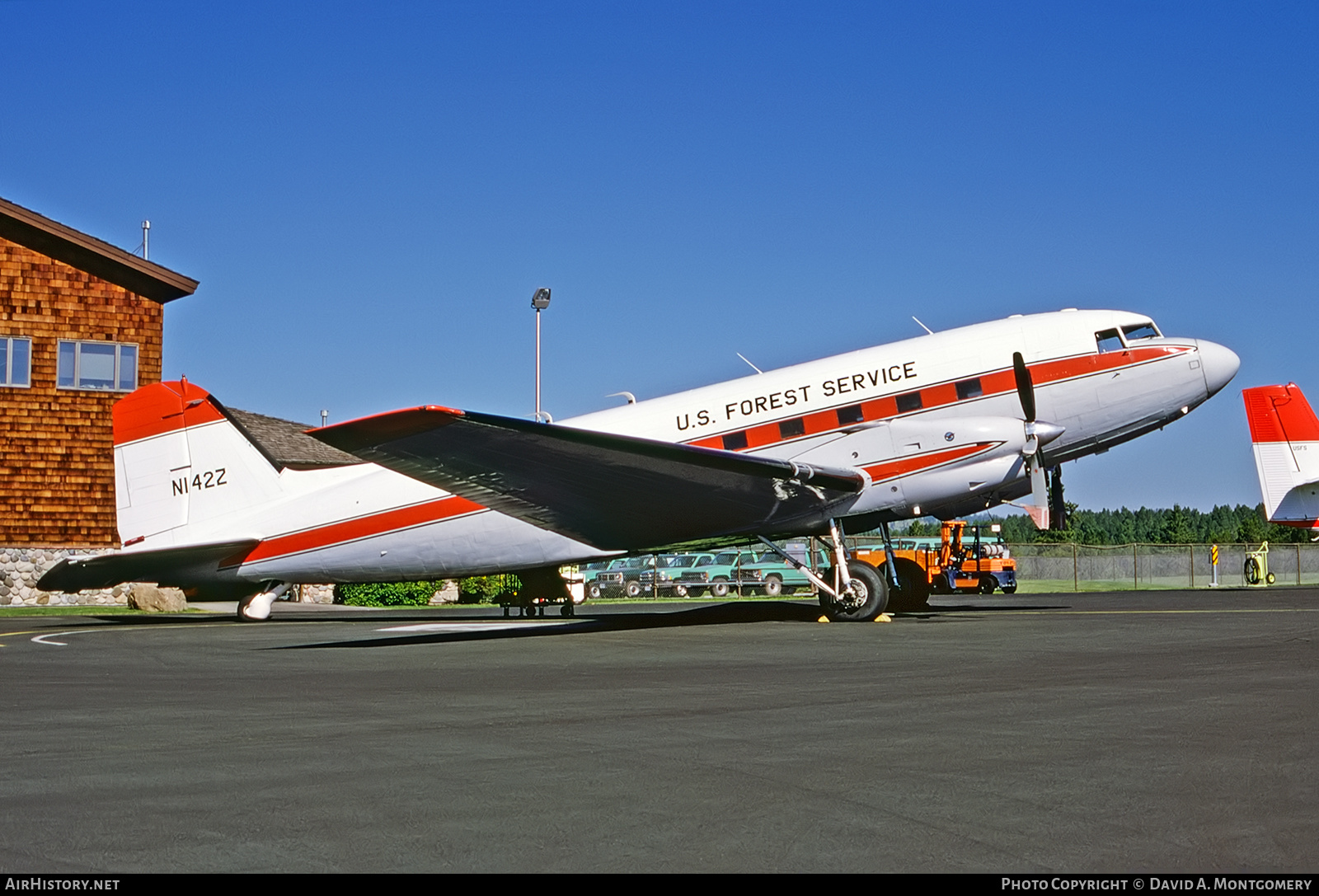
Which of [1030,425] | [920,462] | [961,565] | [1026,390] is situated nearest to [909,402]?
[920,462]

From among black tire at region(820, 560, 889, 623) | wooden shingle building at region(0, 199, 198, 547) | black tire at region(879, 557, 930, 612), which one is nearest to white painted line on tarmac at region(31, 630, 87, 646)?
black tire at region(820, 560, 889, 623)

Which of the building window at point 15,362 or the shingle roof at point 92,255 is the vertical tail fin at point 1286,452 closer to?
the shingle roof at point 92,255

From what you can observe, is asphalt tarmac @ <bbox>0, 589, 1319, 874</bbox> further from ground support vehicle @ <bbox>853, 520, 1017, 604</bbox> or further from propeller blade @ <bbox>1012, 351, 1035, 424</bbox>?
ground support vehicle @ <bbox>853, 520, 1017, 604</bbox>

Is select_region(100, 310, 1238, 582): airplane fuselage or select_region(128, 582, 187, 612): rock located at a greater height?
select_region(100, 310, 1238, 582): airplane fuselage

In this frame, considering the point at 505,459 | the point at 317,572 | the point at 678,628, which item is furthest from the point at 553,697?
the point at 317,572

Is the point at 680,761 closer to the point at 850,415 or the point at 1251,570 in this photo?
the point at 850,415

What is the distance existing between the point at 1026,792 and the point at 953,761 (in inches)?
37.2

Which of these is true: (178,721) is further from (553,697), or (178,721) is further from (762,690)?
(762,690)

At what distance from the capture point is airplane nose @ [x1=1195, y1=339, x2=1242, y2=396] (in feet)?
72.1

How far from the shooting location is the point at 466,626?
2359cm

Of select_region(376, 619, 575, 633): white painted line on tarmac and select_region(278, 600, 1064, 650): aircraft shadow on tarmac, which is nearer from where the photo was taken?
select_region(278, 600, 1064, 650): aircraft shadow on tarmac

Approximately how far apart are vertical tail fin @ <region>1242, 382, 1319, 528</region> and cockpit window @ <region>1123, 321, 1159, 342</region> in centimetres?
2696
